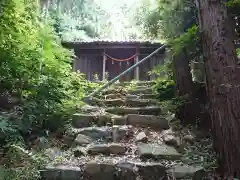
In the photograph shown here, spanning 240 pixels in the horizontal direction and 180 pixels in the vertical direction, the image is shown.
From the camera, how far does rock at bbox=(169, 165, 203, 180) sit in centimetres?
294

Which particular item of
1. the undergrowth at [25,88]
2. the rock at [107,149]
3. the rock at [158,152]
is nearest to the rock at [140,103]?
the undergrowth at [25,88]

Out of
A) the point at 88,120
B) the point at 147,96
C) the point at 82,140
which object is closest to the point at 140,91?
the point at 147,96

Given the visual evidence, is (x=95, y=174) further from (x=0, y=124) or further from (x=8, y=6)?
(x=8, y=6)

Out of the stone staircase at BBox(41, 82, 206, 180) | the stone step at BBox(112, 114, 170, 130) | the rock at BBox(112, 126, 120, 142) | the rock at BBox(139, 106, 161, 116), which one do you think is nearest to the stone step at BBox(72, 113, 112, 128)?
the stone staircase at BBox(41, 82, 206, 180)

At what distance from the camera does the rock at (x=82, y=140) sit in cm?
384

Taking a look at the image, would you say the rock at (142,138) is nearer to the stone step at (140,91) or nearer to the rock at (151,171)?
the rock at (151,171)

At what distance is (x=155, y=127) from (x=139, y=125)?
27cm

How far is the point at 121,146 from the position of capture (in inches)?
142

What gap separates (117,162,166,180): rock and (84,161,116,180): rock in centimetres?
10

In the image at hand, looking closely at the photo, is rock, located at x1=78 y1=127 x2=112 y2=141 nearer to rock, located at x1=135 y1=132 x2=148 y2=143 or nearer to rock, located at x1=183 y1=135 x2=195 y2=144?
rock, located at x1=135 y1=132 x2=148 y2=143

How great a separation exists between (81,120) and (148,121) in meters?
1.14

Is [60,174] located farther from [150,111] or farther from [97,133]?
[150,111]

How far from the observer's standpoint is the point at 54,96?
4.73 meters

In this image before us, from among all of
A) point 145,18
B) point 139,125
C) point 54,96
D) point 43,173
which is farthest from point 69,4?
point 43,173
